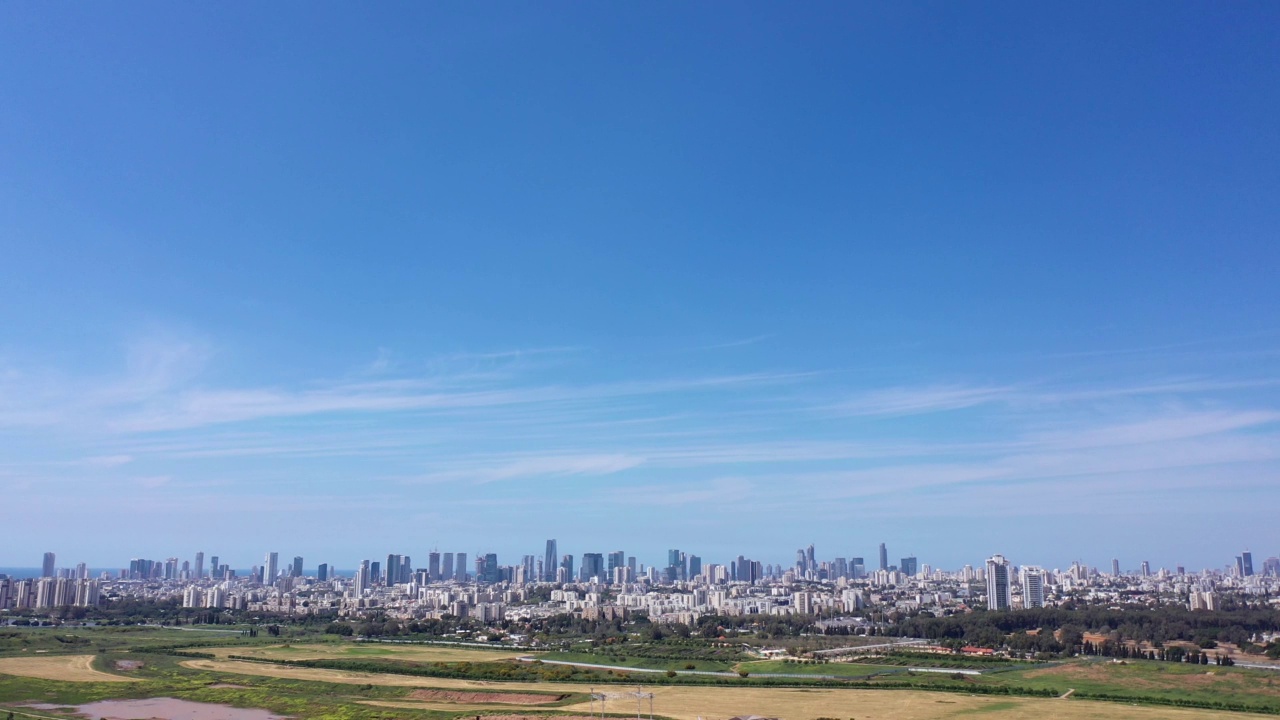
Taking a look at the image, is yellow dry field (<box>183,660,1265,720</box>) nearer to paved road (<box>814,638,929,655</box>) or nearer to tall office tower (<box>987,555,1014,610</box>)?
paved road (<box>814,638,929,655</box>)

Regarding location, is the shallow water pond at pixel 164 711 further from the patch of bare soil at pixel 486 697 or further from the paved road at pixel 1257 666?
the paved road at pixel 1257 666

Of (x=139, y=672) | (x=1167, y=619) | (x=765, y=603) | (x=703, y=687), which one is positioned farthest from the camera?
(x=765, y=603)

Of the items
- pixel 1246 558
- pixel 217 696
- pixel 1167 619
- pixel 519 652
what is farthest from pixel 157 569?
pixel 1246 558

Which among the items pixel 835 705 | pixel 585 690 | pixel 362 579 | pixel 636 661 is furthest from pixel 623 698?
pixel 362 579

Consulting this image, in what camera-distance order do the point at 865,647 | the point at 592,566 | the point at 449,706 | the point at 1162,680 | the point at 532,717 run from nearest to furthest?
the point at 532,717, the point at 449,706, the point at 1162,680, the point at 865,647, the point at 592,566

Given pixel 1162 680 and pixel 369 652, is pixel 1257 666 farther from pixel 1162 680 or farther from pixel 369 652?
pixel 369 652

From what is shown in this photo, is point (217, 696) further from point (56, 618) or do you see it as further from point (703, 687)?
point (56, 618)

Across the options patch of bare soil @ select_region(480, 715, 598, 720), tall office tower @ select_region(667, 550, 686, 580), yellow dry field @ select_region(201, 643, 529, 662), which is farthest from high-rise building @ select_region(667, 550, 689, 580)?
→ patch of bare soil @ select_region(480, 715, 598, 720)
